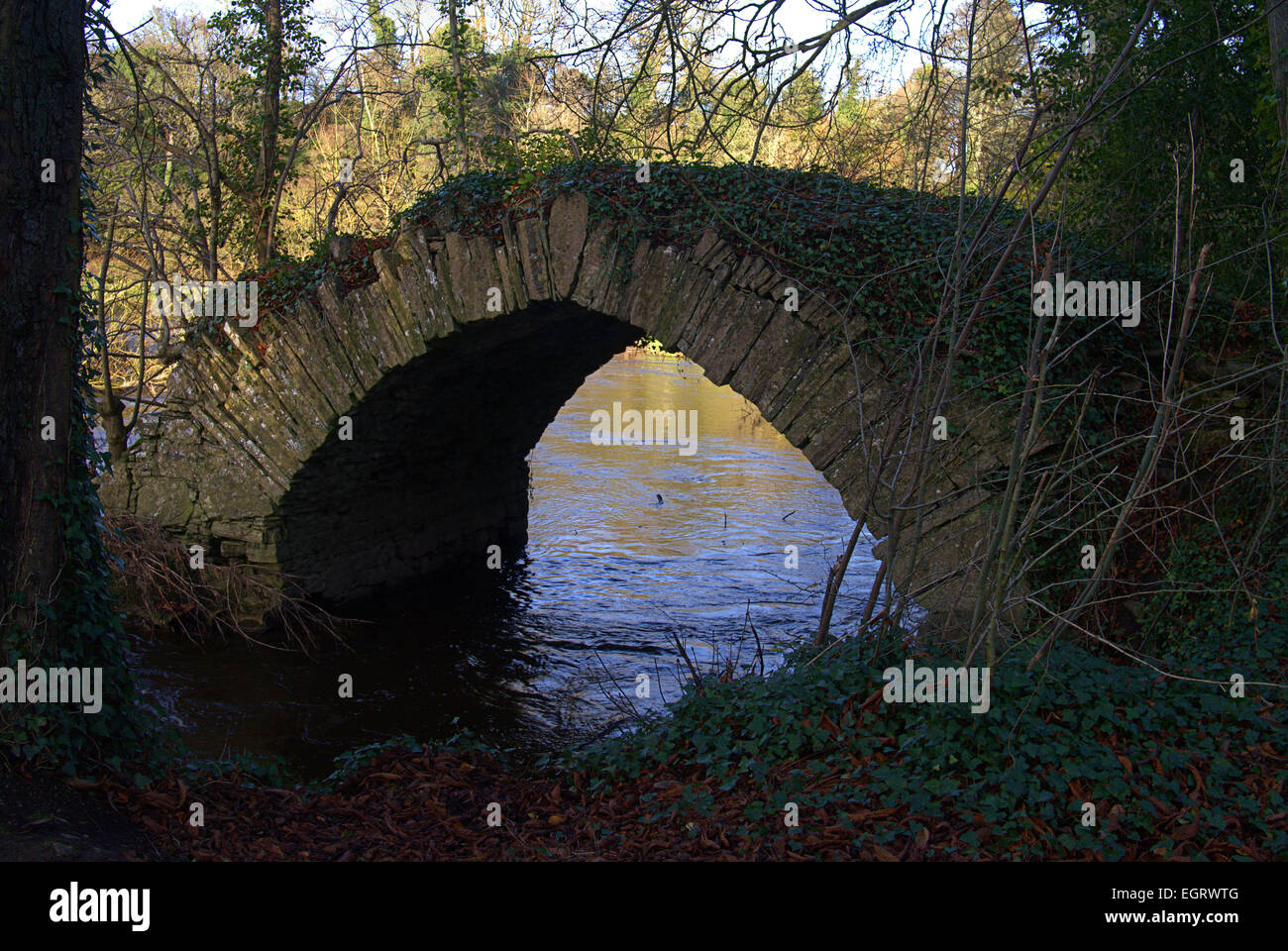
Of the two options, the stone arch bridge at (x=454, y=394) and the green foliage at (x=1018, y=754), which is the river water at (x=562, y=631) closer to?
the stone arch bridge at (x=454, y=394)

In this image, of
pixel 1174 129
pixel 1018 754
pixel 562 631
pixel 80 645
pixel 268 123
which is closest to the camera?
pixel 1018 754

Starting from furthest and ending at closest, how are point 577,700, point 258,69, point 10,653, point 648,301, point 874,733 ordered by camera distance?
point 258,69 < point 577,700 < point 648,301 < point 874,733 < point 10,653

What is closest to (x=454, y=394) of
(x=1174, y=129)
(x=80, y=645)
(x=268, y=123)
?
(x=268, y=123)

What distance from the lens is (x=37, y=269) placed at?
376 centimetres

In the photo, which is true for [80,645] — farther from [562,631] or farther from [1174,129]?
[1174,129]

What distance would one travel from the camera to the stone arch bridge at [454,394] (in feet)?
19.2

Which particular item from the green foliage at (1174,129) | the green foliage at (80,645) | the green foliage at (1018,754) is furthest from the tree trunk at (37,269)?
the green foliage at (1174,129)

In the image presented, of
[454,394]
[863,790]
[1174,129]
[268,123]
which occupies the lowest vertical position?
[863,790]

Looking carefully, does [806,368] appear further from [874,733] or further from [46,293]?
[46,293]

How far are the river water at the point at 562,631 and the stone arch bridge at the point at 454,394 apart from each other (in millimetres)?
839

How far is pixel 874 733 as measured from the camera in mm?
4168

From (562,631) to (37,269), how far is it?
5.58 metres
